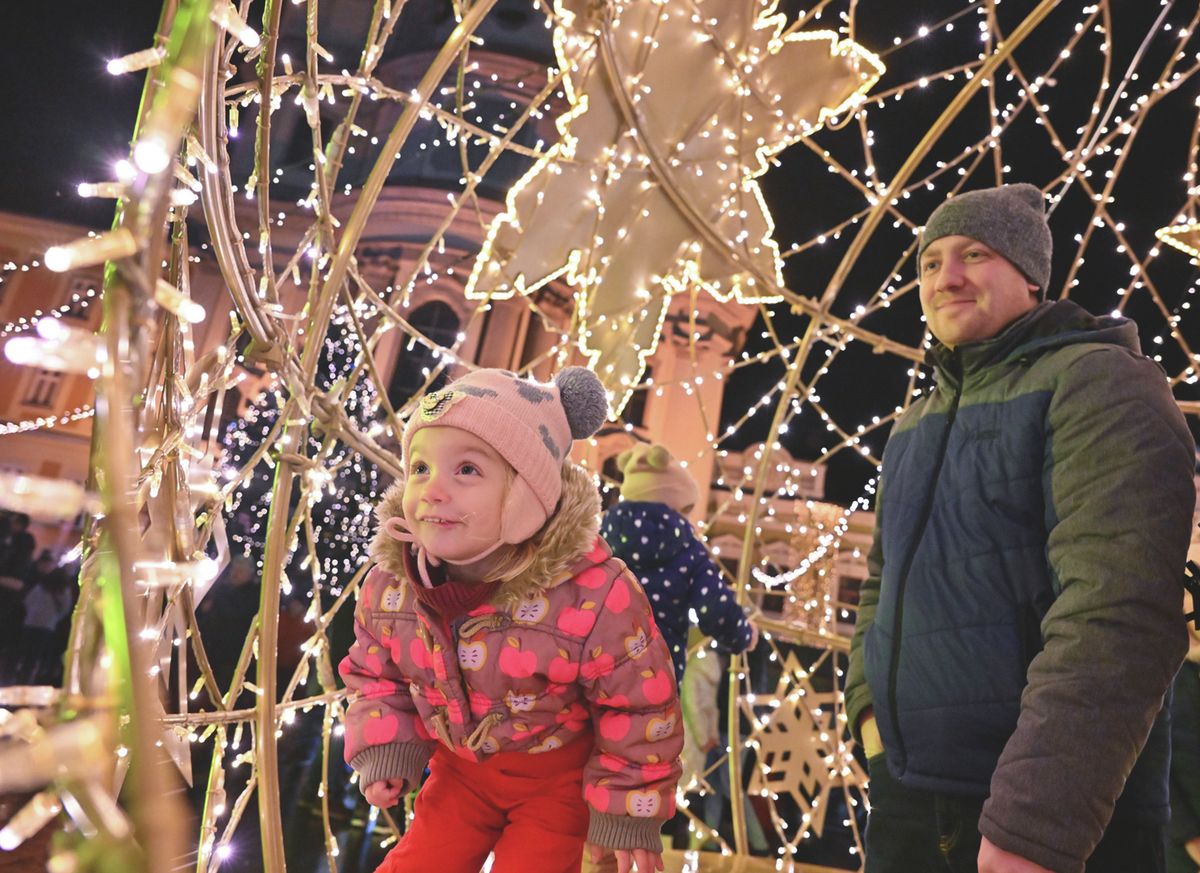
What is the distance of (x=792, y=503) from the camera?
1061cm

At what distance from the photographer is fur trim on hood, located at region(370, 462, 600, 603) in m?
1.04

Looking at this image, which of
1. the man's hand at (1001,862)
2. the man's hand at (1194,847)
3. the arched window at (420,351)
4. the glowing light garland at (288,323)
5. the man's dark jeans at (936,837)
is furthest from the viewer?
the arched window at (420,351)

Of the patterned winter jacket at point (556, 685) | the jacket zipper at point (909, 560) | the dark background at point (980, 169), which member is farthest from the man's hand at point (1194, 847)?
the dark background at point (980, 169)

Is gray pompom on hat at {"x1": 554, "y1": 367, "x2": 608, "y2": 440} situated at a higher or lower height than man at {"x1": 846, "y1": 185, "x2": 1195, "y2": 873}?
higher

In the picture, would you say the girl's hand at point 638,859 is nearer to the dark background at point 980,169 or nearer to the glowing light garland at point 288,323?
the glowing light garland at point 288,323

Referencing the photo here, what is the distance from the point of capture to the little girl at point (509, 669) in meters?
1.02

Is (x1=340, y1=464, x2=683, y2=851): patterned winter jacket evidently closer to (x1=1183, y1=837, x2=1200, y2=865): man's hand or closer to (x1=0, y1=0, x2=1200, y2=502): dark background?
(x1=1183, y1=837, x2=1200, y2=865): man's hand

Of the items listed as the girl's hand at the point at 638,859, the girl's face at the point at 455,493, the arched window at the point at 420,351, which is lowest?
the girl's hand at the point at 638,859

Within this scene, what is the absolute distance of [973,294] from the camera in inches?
40.5

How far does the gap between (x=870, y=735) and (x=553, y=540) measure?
485 mm

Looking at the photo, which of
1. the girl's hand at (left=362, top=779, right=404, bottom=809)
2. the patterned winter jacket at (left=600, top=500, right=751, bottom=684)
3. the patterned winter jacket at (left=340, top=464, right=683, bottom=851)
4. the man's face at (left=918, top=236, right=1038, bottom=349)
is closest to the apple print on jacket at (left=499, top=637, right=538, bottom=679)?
the patterned winter jacket at (left=340, top=464, right=683, bottom=851)

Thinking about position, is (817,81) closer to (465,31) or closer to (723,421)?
(465,31)

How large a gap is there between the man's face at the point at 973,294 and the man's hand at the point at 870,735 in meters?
0.50

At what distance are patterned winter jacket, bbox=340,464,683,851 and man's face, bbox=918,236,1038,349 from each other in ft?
1.77
